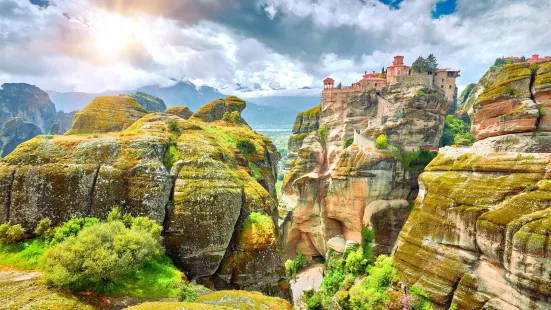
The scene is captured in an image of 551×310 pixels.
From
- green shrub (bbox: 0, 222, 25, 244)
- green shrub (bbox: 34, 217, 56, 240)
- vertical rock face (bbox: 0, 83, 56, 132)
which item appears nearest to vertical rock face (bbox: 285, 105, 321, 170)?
green shrub (bbox: 34, 217, 56, 240)

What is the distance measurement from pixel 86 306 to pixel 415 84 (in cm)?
4882

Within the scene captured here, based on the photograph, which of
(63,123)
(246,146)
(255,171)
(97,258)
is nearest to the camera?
(97,258)

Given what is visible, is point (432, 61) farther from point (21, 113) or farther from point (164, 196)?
point (21, 113)

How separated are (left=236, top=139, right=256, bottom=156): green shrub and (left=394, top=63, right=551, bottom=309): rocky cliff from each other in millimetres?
16918

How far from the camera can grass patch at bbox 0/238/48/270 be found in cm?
1006

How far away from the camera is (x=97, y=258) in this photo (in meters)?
8.97

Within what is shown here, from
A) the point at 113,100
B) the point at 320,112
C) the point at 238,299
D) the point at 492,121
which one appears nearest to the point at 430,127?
the point at 492,121

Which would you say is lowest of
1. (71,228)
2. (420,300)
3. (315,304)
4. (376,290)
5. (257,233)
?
(315,304)

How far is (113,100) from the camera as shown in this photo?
115 feet

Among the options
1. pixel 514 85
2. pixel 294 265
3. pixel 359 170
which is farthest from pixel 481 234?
pixel 294 265

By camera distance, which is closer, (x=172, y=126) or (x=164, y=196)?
(x=164, y=196)

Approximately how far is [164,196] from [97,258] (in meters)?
4.60

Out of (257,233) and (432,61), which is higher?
(432,61)

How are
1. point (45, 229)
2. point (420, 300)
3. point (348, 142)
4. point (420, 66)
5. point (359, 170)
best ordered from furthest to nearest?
point (420, 66)
point (348, 142)
point (359, 170)
point (420, 300)
point (45, 229)
